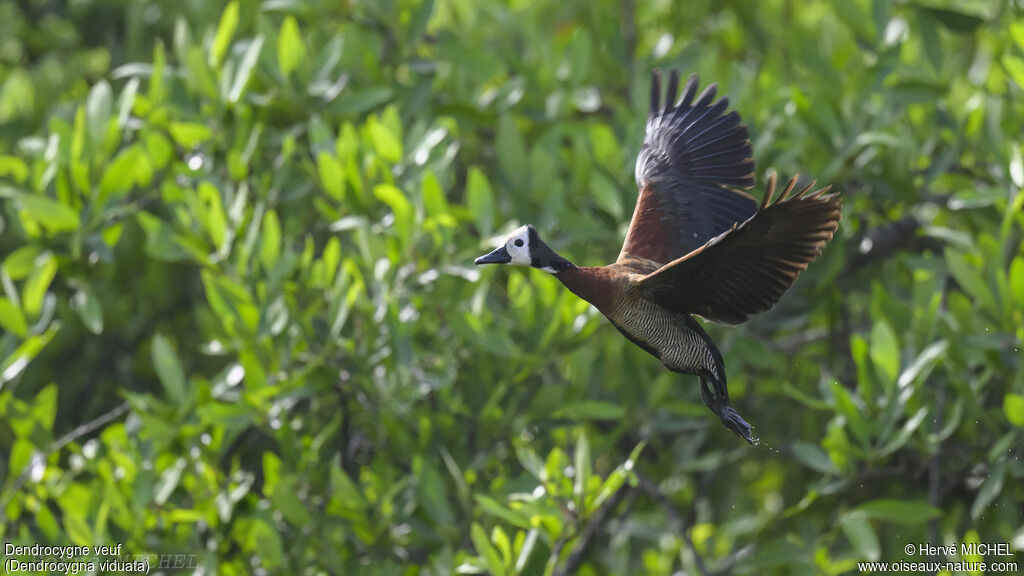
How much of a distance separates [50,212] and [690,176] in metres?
2.39

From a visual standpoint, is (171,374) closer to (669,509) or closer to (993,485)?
(669,509)

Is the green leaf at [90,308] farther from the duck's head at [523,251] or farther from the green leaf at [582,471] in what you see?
the duck's head at [523,251]

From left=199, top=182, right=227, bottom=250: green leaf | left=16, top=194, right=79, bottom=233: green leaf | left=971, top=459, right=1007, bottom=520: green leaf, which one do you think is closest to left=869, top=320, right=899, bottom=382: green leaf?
left=971, top=459, right=1007, bottom=520: green leaf

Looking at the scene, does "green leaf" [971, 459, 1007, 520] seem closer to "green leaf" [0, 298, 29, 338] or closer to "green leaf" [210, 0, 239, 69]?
"green leaf" [210, 0, 239, 69]

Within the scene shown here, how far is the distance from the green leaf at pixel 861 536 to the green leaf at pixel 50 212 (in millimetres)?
3081

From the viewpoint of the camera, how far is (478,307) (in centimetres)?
490

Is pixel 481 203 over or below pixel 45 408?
over

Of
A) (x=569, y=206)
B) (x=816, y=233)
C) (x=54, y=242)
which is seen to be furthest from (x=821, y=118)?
(x=54, y=242)

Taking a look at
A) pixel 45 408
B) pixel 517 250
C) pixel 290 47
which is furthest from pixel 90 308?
pixel 517 250

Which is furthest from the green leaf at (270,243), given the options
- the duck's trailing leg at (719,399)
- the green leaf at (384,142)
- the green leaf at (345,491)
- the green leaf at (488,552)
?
the duck's trailing leg at (719,399)

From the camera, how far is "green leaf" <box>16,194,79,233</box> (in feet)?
15.9

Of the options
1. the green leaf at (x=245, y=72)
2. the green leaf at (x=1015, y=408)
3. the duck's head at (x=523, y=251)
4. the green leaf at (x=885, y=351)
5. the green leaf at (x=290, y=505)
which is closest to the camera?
the duck's head at (x=523, y=251)

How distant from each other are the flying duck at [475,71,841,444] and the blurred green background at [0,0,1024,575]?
2.13 ft

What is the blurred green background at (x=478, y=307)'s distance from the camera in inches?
187
